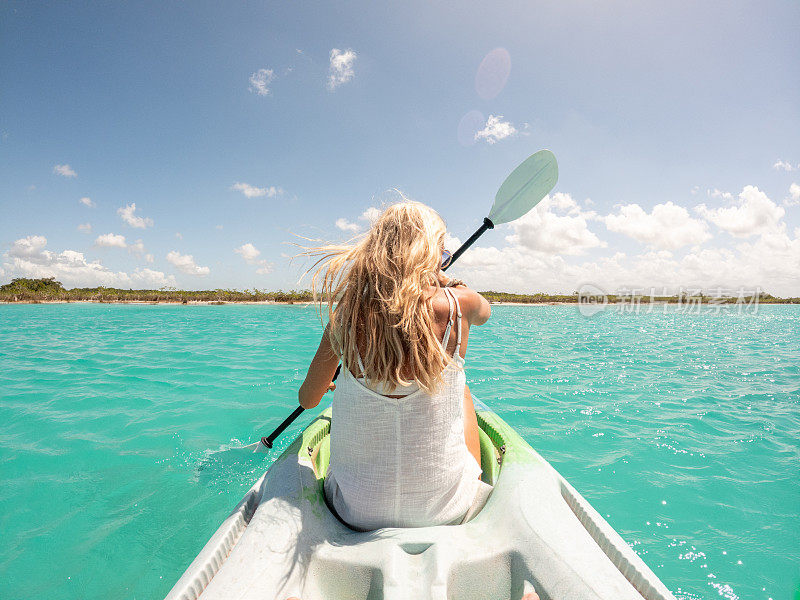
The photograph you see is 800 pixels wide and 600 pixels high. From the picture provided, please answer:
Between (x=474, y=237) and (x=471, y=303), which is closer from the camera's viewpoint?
(x=471, y=303)

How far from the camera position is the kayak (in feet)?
4.08

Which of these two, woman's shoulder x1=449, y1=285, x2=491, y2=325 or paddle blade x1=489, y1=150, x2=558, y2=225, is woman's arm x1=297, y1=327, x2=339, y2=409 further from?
paddle blade x1=489, y1=150, x2=558, y2=225

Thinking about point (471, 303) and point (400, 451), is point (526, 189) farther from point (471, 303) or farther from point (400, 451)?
point (400, 451)

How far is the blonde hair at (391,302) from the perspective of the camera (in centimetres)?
138

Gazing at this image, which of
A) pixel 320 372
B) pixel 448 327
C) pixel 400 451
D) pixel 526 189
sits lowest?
pixel 400 451

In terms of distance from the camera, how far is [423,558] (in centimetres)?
134

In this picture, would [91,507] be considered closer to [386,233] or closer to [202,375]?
[386,233]

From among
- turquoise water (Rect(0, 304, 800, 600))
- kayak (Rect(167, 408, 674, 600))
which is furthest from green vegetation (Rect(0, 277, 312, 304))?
kayak (Rect(167, 408, 674, 600))

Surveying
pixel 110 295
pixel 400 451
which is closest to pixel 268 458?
pixel 400 451

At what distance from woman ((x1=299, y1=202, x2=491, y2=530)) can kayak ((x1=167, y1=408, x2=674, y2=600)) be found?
136 millimetres

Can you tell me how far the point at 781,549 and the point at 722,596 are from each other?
91cm

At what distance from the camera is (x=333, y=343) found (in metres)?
1.54

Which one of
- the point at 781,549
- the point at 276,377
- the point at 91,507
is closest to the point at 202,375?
the point at 276,377

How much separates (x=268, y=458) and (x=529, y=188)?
12.4 feet
